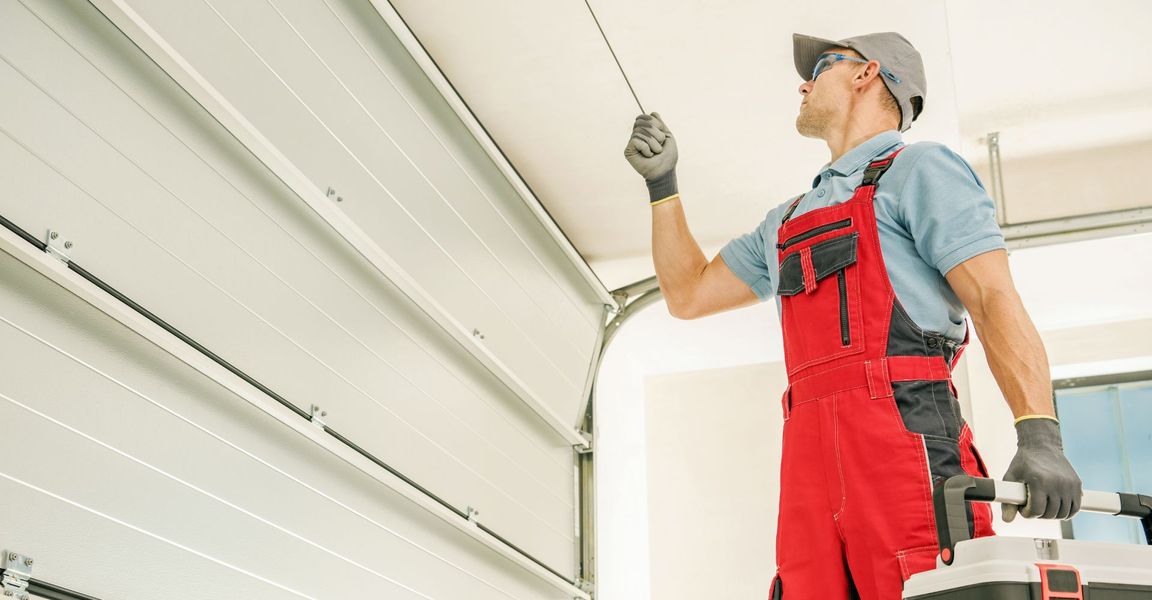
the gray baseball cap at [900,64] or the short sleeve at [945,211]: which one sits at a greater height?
the gray baseball cap at [900,64]

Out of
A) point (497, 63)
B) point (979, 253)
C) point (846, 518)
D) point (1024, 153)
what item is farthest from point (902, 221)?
point (1024, 153)

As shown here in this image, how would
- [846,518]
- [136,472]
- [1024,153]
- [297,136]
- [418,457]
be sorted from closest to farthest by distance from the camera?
[846,518], [136,472], [297,136], [418,457], [1024,153]

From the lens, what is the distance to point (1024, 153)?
17.7 ft

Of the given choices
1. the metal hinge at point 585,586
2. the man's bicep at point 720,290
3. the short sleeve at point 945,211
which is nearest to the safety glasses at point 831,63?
the short sleeve at point 945,211

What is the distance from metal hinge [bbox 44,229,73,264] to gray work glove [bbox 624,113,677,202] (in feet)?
5.54

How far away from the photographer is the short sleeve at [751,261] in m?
3.28

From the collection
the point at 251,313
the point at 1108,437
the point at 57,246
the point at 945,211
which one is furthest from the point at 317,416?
the point at 1108,437

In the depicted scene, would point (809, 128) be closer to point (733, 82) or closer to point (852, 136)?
point (852, 136)

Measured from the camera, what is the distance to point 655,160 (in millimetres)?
3479

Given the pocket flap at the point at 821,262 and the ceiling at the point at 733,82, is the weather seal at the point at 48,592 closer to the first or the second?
the pocket flap at the point at 821,262

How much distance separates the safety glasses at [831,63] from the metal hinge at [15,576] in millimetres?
2423

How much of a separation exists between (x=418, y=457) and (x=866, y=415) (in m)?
1.97

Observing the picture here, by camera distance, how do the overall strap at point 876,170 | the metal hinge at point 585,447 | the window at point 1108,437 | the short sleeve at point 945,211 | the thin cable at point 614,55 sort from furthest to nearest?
the window at point 1108,437 → the metal hinge at point 585,447 → the thin cable at point 614,55 → the overall strap at point 876,170 → the short sleeve at point 945,211

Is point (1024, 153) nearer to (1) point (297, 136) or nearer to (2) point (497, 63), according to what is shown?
(2) point (497, 63)
